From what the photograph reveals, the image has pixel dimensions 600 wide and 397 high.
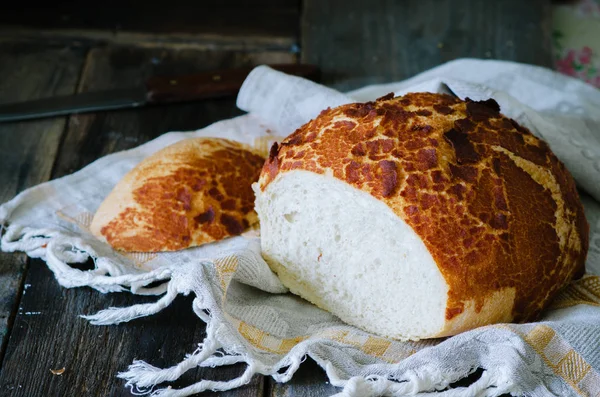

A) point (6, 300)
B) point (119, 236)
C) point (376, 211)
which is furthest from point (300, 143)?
point (6, 300)

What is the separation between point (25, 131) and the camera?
8.27ft

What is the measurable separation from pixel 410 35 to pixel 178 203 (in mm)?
1406

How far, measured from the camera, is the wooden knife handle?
2619mm

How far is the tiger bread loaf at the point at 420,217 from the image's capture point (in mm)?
1629

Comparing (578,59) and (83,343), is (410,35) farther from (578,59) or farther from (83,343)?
(83,343)

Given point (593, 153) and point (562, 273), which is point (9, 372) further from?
point (593, 153)

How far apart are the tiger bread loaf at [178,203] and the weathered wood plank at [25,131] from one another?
26cm

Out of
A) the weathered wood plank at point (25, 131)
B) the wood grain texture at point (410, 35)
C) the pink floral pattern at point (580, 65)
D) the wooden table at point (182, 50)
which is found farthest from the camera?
the pink floral pattern at point (580, 65)

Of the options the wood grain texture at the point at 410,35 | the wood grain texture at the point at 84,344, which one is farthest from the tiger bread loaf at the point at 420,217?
the wood grain texture at the point at 410,35

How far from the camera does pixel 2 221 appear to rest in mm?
2123

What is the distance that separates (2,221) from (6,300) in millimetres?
282

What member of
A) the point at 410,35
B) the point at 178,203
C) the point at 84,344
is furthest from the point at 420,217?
the point at 410,35

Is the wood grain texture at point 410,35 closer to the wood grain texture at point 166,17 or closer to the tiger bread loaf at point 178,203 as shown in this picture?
the wood grain texture at point 166,17

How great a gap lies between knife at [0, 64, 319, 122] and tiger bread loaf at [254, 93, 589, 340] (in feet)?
2.80
